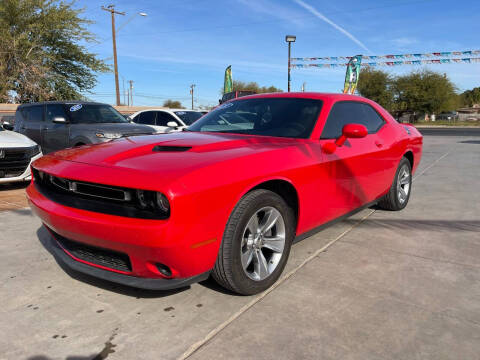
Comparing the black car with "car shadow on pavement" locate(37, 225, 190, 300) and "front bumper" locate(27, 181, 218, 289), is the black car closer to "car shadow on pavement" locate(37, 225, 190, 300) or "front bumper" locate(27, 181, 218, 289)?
"car shadow on pavement" locate(37, 225, 190, 300)

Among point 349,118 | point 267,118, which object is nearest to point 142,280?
point 267,118

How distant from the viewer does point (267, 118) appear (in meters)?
3.40

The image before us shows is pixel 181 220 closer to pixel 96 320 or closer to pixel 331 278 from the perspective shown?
pixel 96 320

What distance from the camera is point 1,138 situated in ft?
19.6

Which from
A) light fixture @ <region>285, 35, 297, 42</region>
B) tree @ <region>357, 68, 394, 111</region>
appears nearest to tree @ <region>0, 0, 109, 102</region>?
light fixture @ <region>285, 35, 297, 42</region>

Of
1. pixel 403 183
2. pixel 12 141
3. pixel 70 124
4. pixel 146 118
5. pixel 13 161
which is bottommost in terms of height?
pixel 403 183

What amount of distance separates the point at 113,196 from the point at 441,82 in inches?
2476

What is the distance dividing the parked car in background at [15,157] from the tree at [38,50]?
17.6 m

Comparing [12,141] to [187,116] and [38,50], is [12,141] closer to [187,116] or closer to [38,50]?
[187,116]

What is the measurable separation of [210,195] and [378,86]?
58894mm

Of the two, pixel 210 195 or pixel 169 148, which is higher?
pixel 169 148

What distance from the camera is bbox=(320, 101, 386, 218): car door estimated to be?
3.08 metres

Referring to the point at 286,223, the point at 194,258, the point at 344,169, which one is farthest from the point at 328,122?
the point at 194,258

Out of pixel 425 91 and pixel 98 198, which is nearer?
pixel 98 198
